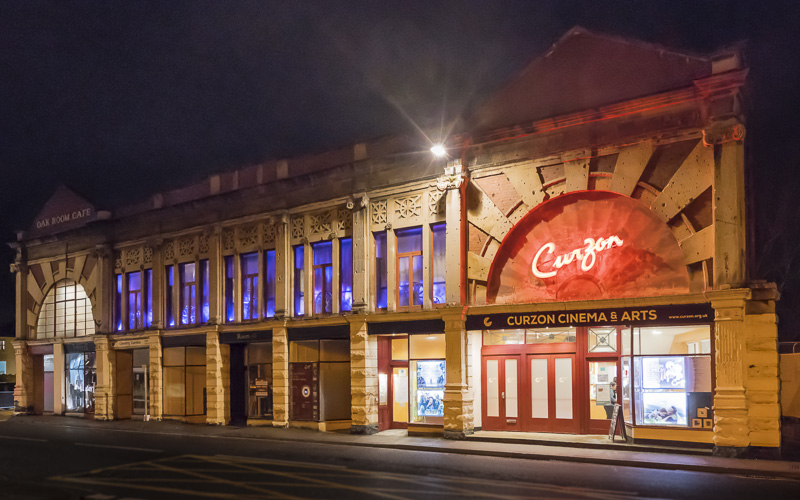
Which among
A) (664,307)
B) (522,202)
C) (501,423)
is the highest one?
(522,202)

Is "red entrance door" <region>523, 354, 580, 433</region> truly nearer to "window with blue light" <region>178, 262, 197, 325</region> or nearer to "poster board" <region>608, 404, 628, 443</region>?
"poster board" <region>608, 404, 628, 443</region>

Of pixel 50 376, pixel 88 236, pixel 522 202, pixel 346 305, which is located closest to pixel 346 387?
pixel 346 305

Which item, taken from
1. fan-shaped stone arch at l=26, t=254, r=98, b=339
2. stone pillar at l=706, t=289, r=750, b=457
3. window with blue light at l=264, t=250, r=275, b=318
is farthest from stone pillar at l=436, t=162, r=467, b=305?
fan-shaped stone arch at l=26, t=254, r=98, b=339

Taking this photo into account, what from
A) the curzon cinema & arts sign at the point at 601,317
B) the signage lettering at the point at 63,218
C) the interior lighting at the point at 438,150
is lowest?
the curzon cinema & arts sign at the point at 601,317

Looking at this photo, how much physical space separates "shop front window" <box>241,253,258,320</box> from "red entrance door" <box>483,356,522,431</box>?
11109 millimetres

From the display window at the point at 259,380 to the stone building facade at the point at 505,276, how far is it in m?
0.08

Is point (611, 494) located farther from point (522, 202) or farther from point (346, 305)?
point (346, 305)

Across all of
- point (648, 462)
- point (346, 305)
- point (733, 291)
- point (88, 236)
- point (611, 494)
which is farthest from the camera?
point (88, 236)

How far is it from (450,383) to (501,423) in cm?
216

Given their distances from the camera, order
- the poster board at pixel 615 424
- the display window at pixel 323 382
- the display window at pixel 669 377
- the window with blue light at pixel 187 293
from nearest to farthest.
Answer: the display window at pixel 669 377 → the poster board at pixel 615 424 → the display window at pixel 323 382 → the window with blue light at pixel 187 293

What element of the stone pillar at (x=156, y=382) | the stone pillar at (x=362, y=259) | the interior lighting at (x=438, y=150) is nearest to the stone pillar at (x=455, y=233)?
the interior lighting at (x=438, y=150)

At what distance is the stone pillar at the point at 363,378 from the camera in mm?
25891

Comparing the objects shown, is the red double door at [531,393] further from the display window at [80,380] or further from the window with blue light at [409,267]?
the display window at [80,380]

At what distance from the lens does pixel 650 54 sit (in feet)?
69.5
